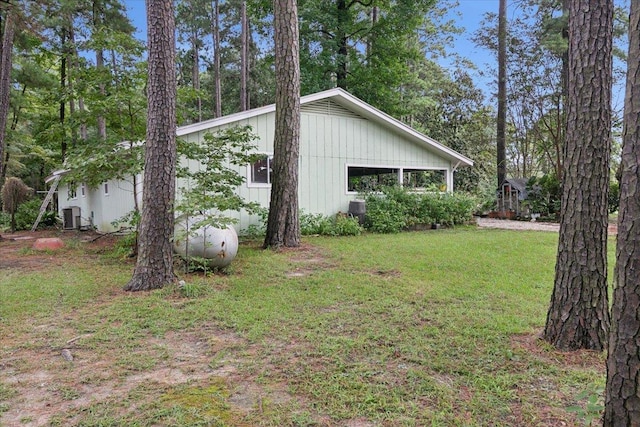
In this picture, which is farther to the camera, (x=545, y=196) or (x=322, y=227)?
(x=545, y=196)

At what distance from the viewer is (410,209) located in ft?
39.1

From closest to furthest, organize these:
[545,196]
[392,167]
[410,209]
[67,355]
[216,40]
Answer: [67,355] → [410,209] → [392,167] → [545,196] → [216,40]

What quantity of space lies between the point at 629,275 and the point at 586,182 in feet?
4.66

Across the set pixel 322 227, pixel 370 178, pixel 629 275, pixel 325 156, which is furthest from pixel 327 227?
pixel 629 275

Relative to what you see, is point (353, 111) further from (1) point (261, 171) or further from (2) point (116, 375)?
(2) point (116, 375)

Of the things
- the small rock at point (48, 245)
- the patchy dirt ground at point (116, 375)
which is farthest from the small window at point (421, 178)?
the patchy dirt ground at point (116, 375)

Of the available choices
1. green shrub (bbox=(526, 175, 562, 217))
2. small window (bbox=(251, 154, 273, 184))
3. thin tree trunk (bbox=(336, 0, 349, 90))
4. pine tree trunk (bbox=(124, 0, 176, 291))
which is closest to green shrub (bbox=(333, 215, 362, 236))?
small window (bbox=(251, 154, 273, 184))

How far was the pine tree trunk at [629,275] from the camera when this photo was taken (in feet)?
5.07

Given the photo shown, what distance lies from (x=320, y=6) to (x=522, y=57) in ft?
29.8

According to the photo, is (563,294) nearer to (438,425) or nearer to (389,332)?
(389,332)

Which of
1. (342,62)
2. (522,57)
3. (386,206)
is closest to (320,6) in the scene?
(342,62)

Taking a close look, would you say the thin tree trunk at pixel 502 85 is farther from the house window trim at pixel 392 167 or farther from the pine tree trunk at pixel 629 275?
the pine tree trunk at pixel 629 275

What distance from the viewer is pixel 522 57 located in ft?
57.6

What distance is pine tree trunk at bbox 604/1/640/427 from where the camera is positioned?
5.07 feet
